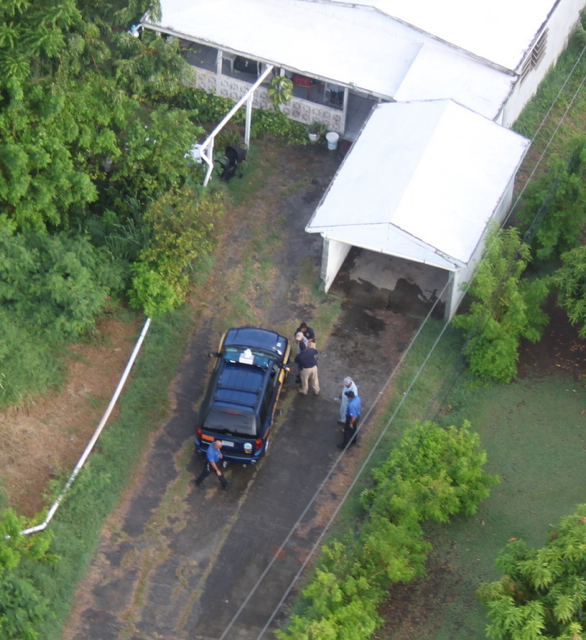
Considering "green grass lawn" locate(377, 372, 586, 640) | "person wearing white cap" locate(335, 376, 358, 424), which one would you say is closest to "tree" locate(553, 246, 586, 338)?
"green grass lawn" locate(377, 372, 586, 640)

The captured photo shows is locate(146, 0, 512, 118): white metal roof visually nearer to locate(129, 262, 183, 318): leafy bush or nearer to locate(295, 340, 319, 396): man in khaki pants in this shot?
locate(129, 262, 183, 318): leafy bush

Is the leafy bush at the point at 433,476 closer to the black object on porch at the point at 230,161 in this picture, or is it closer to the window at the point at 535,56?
the black object on porch at the point at 230,161

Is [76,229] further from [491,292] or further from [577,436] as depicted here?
[577,436]

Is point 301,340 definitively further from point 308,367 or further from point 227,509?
point 227,509

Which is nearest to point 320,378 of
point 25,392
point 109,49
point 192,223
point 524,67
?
point 192,223

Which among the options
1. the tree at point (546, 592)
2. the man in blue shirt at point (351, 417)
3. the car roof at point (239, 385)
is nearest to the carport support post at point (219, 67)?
the car roof at point (239, 385)
